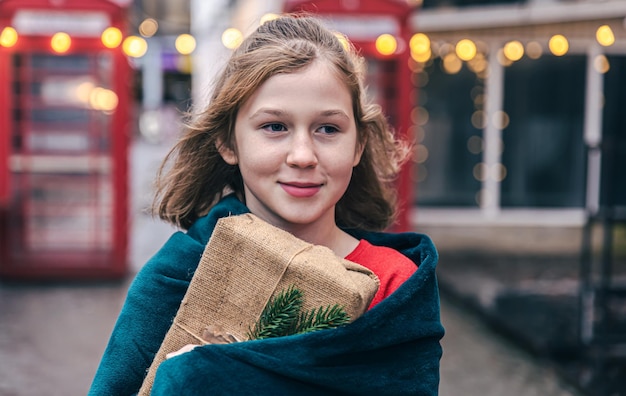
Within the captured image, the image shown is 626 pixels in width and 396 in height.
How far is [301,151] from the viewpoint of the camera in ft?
5.23

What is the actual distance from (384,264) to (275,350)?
13.6 inches

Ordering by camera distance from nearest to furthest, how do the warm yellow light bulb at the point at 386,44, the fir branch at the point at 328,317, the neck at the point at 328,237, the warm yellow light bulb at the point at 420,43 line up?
the fir branch at the point at 328,317 → the neck at the point at 328,237 → the warm yellow light bulb at the point at 386,44 → the warm yellow light bulb at the point at 420,43

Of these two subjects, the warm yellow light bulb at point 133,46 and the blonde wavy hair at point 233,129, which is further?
the warm yellow light bulb at point 133,46

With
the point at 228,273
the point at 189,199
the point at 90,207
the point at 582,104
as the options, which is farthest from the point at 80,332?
the point at 582,104

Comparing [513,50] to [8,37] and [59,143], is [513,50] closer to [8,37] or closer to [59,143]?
[59,143]

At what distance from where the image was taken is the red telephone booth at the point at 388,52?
25.9ft

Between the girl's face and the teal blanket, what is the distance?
0.42ft

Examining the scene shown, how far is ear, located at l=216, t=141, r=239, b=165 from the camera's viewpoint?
70.4 inches

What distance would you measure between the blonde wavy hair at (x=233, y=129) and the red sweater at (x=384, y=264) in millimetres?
234

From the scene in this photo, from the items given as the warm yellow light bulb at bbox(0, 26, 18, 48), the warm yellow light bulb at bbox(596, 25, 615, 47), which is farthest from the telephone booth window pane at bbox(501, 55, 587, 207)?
the warm yellow light bulb at bbox(0, 26, 18, 48)

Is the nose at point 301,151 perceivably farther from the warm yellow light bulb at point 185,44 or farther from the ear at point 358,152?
the warm yellow light bulb at point 185,44

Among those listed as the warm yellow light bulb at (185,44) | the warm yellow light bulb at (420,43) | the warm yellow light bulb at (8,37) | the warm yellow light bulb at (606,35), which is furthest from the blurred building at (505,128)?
the warm yellow light bulb at (8,37)

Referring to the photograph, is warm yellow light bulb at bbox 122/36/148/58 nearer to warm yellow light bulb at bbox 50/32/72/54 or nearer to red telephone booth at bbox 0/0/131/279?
red telephone booth at bbox 0/0/131/279

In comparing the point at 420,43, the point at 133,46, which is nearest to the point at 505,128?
the point at 420,43
